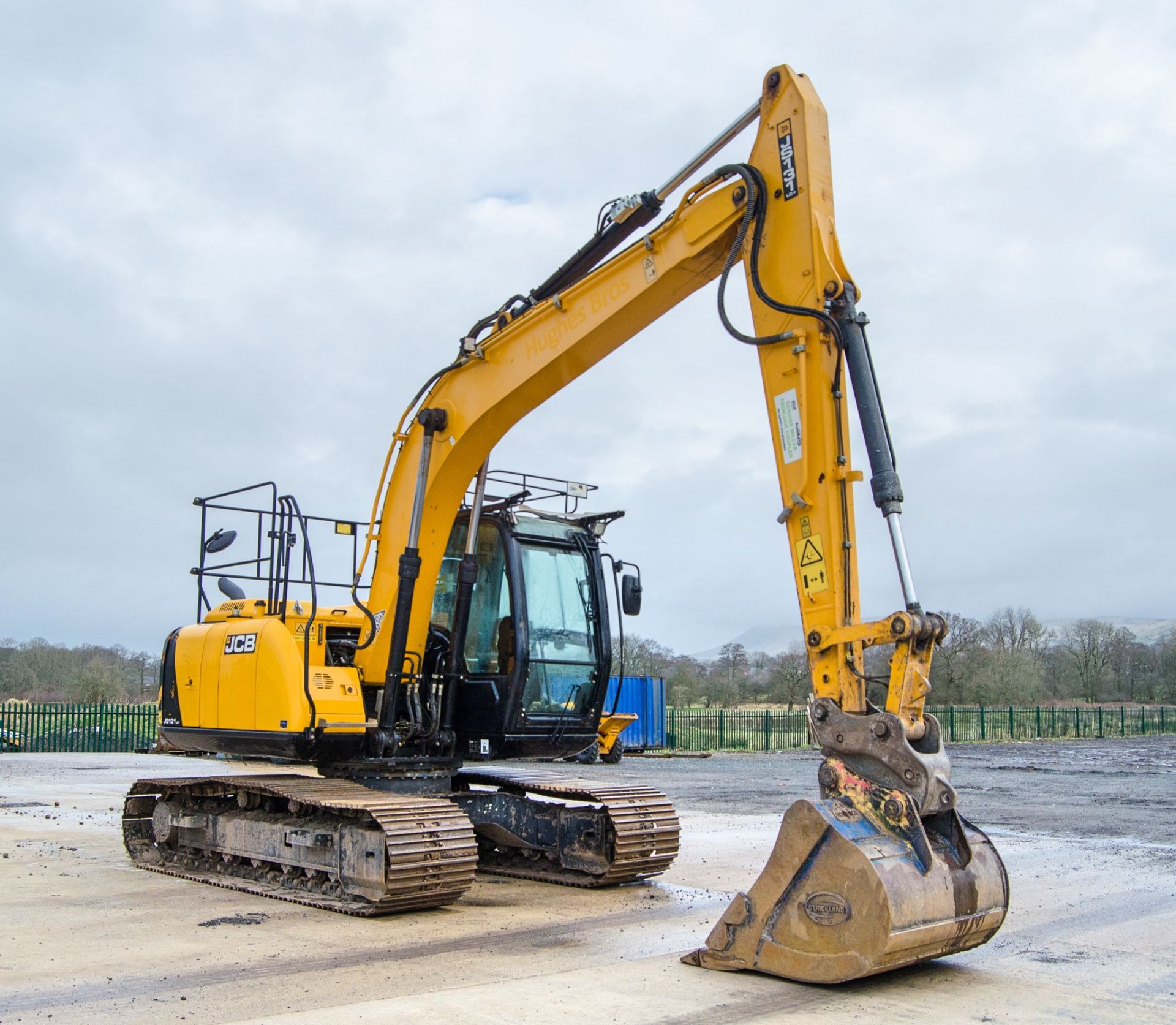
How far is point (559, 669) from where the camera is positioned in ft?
30.6

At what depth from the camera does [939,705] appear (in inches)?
1885

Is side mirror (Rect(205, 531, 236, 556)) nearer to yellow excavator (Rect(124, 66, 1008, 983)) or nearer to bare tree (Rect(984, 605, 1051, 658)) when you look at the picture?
yellow excavator (Rect(124, 66, 1008, 983))

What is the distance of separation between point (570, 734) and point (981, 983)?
4.20m

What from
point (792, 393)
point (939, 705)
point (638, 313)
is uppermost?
point (638, 313)

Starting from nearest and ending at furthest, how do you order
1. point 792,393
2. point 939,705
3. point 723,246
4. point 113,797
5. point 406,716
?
point 792,393, point 723,246, point 406,716, point 113,797, point 939,705

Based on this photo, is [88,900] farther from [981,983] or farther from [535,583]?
[981,983]

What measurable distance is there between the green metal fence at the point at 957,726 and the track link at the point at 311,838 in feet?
67.4

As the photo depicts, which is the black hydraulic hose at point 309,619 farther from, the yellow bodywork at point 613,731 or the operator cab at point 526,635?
the yellow bodywork at point 613,731

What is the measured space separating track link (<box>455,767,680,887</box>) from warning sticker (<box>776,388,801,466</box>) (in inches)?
142

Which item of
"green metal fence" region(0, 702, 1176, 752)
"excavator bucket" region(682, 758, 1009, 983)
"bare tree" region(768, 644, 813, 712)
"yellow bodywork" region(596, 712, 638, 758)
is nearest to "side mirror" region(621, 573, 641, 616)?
"excavator bucket" region(682, 758, 1009, 983)

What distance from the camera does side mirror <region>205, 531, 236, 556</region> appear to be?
31.9 ft

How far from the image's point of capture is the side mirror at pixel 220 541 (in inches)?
382

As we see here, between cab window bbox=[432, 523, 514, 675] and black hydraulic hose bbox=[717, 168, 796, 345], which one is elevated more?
black hydraulic hose bbox=[717, 168, 796, 345]

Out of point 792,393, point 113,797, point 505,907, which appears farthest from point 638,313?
point 113,797
